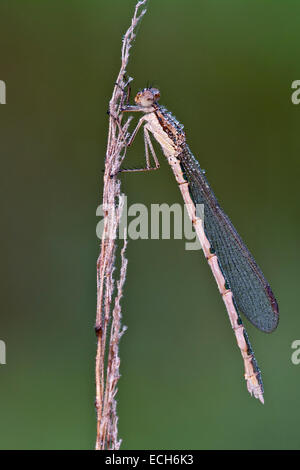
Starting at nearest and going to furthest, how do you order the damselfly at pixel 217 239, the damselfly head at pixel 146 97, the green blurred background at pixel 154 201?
the damselfly head at pixel 146 97, the damselfly at pixel 217 239, the green blurred background at pixel 154 201

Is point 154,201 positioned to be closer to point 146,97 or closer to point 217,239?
point 217,239

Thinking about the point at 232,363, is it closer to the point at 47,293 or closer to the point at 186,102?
the point at 47,293

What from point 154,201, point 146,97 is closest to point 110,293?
point 146,97

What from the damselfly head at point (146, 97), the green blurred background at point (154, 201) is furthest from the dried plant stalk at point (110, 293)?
the green blurred background at point (154, 201)

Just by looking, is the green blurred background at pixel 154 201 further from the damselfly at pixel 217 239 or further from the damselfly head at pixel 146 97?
the damselfly head at pixel 146 97

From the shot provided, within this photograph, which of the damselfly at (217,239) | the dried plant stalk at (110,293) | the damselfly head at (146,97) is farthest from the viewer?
the damselfly at (217,239)

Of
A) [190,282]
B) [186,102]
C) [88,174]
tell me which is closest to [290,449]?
[190,282]
